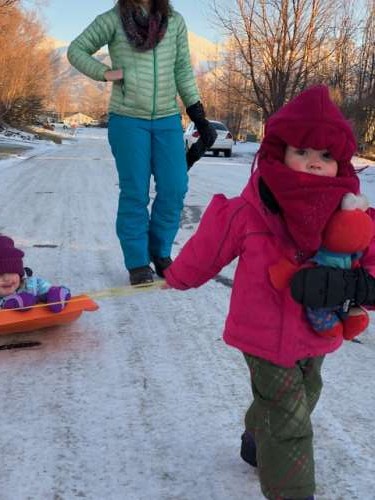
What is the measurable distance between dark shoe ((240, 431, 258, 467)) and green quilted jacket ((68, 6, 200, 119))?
2232 millimetres

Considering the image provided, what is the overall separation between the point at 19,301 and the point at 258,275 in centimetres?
145

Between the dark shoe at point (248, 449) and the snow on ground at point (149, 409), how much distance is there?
0.10 ft

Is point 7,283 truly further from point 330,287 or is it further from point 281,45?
point 281,45

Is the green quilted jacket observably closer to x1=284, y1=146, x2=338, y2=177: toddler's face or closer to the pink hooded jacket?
the pink hooded jacket

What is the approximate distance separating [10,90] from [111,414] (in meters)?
38.4

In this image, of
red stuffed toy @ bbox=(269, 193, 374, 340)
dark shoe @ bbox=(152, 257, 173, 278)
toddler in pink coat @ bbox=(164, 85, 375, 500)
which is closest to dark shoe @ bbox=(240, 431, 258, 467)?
toddler in pink coat @ bbox=(164, 85, 375, 500)

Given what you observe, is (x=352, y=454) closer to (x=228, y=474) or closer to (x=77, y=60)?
(x=228, y=474)

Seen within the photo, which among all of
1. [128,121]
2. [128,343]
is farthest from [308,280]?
[128,121]

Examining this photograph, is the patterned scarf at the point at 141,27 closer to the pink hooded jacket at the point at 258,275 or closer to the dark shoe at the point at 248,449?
the pink hooded jacket at the point at 258,275

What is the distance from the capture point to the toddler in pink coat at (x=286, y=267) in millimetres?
1562

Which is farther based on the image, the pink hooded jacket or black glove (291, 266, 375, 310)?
the pink hooded jacket

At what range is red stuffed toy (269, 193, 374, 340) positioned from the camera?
1569 millimetres

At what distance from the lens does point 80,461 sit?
75.1 inches

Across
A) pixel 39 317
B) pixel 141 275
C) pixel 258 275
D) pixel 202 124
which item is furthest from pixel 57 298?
pixel 202 124
